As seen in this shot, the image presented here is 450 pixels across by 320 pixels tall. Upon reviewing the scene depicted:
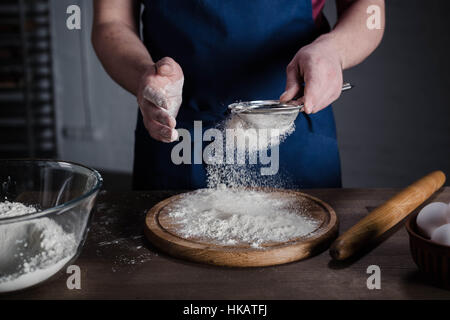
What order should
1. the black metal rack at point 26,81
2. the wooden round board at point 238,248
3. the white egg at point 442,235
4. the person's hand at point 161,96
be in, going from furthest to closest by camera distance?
the black metal rack at point 26,81 → the person's hand at point 161,96 → the wooden round board at point 238,248 → the white egg at point 442,235

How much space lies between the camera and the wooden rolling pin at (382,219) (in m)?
0.80

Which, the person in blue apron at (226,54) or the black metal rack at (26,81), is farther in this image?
the black metal rack at (26,81)

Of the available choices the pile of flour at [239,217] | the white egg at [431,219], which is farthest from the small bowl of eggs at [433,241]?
the pile of flour at [239,217]

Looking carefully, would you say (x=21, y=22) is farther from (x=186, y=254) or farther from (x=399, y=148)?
(x=186, y=254)

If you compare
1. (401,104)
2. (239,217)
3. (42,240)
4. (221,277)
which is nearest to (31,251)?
(42,240)

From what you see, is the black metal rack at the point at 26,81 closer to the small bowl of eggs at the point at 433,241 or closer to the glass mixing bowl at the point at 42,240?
the glass mixing bowl at the point at 42,240

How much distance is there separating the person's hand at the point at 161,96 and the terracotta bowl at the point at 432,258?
531mm

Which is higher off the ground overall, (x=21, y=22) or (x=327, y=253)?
(x=21, y=22)

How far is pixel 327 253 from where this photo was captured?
0.86 m

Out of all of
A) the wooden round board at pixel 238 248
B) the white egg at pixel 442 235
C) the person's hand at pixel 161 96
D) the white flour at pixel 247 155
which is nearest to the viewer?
the white egg at pixel 442 235

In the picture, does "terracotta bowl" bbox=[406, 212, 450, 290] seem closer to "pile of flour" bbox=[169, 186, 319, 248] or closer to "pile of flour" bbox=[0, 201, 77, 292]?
"pile of flour" bbox=[169, 186, 319, 248]
